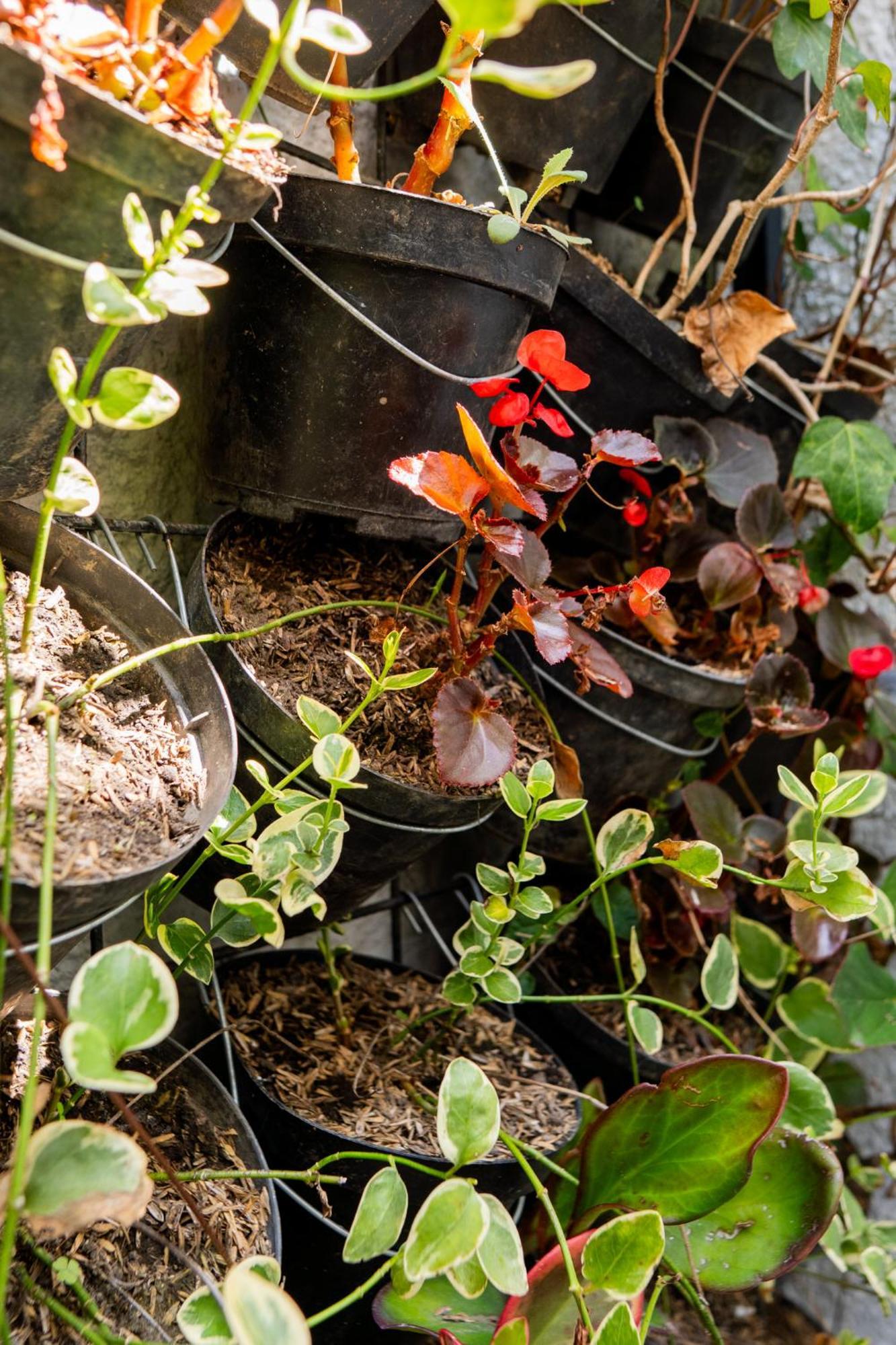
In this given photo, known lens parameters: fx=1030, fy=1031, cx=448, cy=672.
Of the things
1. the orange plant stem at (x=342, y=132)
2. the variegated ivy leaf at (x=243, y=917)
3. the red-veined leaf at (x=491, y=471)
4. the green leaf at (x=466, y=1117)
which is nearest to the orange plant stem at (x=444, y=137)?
the orange plant stem at (x=342, y=132)

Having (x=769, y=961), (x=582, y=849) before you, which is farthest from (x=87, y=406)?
(x=769, y=961)

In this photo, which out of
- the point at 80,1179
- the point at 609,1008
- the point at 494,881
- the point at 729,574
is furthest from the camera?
the point at 609,1008

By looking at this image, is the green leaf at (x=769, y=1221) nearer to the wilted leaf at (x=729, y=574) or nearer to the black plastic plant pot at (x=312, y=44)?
the wilted leaf at (x=729, y=574)

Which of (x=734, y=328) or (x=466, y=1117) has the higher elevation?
(x=734, y=328)

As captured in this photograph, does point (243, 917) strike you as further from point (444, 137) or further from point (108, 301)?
point (444, 137)

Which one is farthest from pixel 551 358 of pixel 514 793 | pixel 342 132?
pixel 514 793

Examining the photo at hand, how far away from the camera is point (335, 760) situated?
0.71 m

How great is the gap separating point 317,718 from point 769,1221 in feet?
1.97

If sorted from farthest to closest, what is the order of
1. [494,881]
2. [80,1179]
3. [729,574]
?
[729,574], [494,881], [80,1179]

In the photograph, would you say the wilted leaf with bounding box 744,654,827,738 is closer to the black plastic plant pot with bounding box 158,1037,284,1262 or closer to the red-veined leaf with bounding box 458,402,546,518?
the red-veined leaf with bounding box 458,402,546,518

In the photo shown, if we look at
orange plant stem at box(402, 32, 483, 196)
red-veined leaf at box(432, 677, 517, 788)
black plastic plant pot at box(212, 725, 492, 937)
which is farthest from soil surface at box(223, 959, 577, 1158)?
orange plant stem at box(402, 32, 483, 196)

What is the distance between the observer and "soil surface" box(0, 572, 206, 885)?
0.56 m

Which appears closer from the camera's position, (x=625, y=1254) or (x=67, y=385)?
(x=67, y=385)

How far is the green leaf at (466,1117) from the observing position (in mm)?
638
